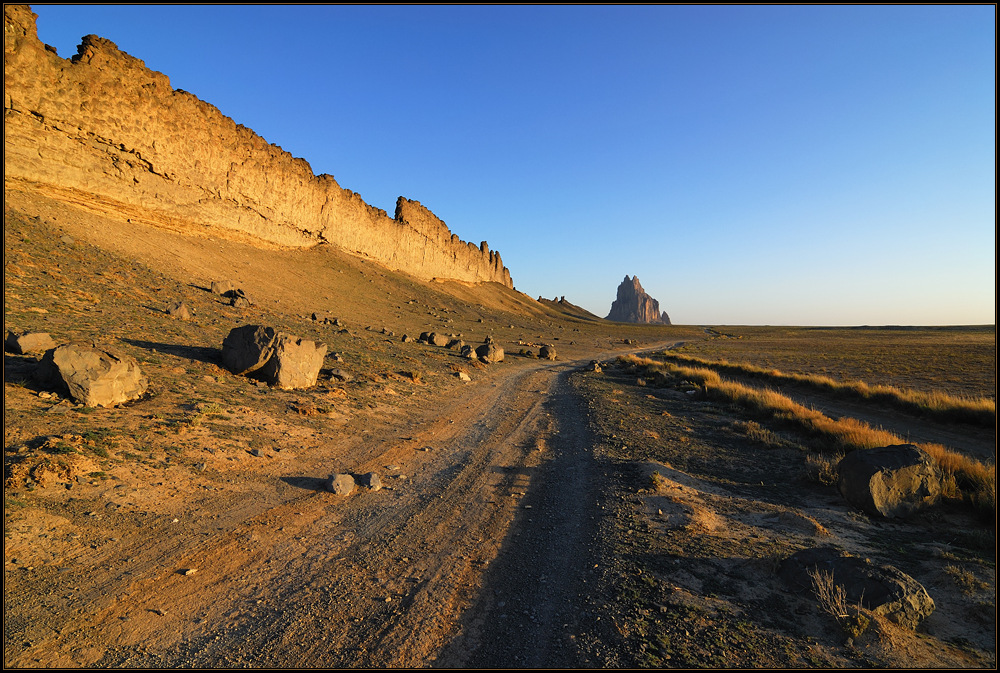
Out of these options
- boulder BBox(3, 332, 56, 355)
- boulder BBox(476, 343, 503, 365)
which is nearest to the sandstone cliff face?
boulder BBox(3, 332, 56, 355)

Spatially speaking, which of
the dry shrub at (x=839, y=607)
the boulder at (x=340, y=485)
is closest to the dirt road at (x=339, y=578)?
the boulder at (x=340, y=485)

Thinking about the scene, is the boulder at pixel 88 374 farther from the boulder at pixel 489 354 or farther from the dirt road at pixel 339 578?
the boulder at pixel 489 354

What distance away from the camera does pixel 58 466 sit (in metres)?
5.36

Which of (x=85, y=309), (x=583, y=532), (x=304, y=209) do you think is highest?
(x=304, y=209)

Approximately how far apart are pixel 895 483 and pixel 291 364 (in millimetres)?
13281

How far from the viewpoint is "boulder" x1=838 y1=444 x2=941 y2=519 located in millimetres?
6250

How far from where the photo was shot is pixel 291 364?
1137cm

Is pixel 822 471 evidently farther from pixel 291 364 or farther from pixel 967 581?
pixel 291 364

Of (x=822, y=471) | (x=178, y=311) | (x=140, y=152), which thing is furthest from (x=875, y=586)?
(x=140, y=152)

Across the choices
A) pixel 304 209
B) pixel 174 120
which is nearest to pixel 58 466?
pixel 174 120

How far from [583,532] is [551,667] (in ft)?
8.17

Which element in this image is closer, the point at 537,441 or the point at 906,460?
the point at 906,460

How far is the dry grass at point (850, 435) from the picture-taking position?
6.59 metres

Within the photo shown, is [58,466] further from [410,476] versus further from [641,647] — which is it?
[641,647]
